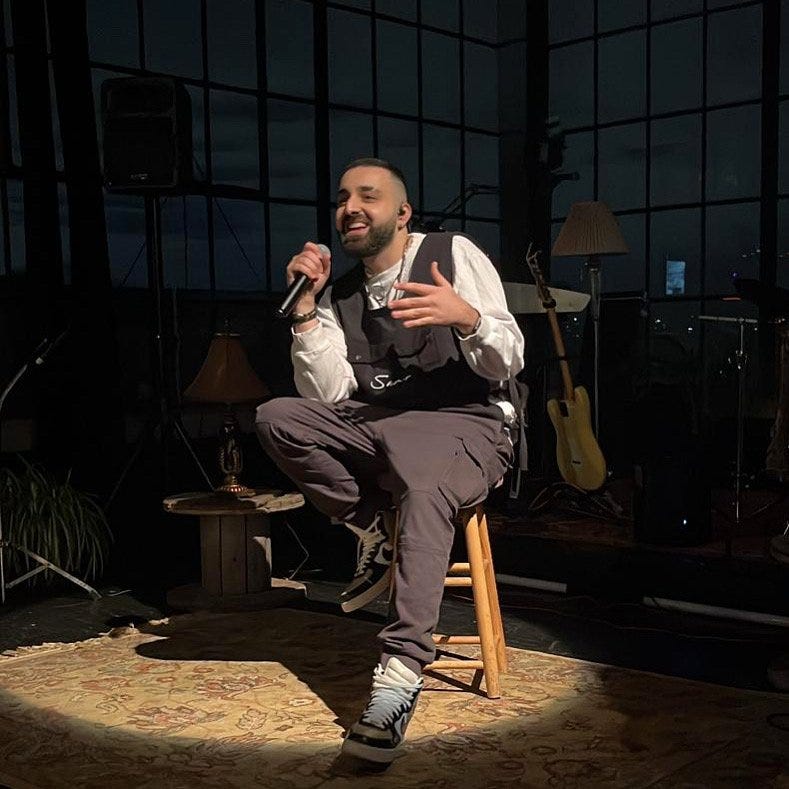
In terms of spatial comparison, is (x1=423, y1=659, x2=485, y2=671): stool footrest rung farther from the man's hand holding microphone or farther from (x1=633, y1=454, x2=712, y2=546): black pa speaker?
(x1=633, y1=454, x2=712, y2=546): black pa speaker

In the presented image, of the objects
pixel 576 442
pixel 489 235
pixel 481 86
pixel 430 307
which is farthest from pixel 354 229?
pixel 481 86

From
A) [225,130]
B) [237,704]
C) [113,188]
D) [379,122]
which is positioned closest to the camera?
[237,704]

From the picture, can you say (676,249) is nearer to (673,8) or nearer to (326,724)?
(673,8)

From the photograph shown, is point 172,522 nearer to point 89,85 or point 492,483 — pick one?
point 89,85

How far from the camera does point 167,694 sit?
256cm

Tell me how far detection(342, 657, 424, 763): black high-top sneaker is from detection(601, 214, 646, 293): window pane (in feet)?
12.4

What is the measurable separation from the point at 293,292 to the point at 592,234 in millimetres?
2833

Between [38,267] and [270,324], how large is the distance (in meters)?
1.27

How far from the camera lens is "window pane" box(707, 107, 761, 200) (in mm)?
5199

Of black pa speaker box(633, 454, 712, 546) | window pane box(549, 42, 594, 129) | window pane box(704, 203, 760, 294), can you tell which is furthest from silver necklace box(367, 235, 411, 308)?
window pane box(549, 42, 594, 129)

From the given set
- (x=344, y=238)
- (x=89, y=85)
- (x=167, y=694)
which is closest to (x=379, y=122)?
(x=89, y=85)

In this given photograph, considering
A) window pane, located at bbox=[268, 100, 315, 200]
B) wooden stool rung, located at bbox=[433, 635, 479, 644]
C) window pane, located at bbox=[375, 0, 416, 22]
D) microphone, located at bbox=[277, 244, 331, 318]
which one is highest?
window pane, located at bbox=[375, 0, 416, 22]

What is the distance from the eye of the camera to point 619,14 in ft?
18.9

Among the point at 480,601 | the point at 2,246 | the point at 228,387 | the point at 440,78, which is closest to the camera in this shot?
the point at 480,601
